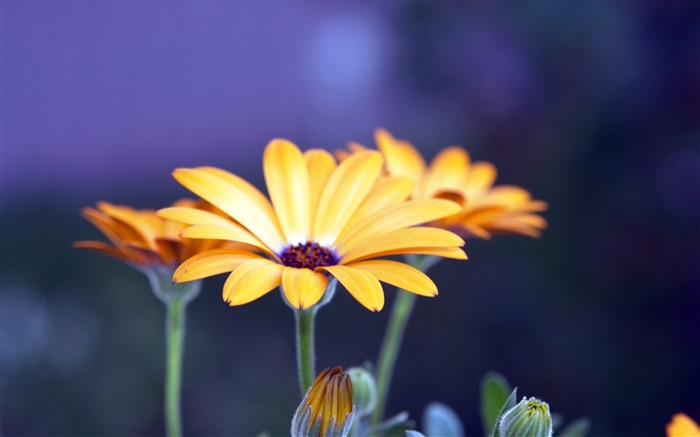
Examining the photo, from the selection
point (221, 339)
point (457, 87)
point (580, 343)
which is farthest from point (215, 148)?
point (580, 343)

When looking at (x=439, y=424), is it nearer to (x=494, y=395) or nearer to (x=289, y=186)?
(x=494, y=395)

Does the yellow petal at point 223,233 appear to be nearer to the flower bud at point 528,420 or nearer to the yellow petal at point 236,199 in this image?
the yellow petal at point 236,199

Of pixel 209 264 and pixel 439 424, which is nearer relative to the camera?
pixel 209 264

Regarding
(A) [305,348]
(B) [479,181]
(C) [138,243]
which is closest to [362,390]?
(A) [305,348]

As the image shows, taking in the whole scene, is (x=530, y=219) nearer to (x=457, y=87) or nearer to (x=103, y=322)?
(x=457, y=87)

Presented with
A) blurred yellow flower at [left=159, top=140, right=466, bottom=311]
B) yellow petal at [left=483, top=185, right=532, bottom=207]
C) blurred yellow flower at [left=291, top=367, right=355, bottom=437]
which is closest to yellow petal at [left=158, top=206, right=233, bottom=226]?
blurred yellow flower at [left=159, top=140, right=466, bottom=311]

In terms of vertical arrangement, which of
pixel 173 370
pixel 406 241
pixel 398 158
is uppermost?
pixel 398 158

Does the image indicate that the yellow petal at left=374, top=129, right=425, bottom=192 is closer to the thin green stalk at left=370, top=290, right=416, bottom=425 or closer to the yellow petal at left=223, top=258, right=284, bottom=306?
the thin green stalk at left=370, top=290, right=416, bottom=425

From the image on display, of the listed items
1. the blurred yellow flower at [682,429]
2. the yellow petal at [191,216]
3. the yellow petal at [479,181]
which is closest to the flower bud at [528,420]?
the blurred yellow flower at [682,429]
